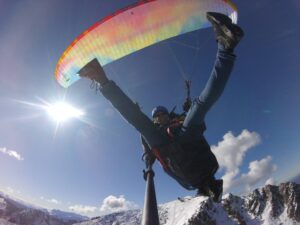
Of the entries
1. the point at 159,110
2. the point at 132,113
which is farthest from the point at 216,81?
the point at 159,110

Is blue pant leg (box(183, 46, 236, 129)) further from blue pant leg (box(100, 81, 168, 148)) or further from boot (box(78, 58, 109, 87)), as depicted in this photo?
boot (box(78, 58, 109, 87))

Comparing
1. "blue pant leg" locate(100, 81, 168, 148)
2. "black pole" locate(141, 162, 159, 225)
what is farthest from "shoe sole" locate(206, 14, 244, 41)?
→ "black pole" locate(141, 162, 159, 225)

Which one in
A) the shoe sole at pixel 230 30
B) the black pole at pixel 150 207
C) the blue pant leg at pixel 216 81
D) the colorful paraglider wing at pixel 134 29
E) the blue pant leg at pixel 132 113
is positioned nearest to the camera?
the black pole at pixel 150 207

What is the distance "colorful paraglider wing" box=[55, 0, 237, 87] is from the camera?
20.6 feet

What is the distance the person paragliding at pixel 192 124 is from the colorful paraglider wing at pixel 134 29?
2.00 meters

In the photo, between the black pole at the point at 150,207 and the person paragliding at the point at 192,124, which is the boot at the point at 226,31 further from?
the black pole at the point at 150,207

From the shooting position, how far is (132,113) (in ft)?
16.0

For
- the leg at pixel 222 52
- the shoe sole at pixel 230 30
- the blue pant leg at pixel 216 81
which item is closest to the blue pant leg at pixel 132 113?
the blue pant leg at pixel 216 81

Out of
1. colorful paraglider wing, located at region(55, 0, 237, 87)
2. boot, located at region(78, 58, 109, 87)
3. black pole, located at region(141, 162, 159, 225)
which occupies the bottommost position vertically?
black pole, located at region(141, 162, 159, 225)

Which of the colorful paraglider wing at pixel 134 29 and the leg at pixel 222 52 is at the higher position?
the colorful paraglider wing at pixel 134 29

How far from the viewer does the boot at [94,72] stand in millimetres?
4559

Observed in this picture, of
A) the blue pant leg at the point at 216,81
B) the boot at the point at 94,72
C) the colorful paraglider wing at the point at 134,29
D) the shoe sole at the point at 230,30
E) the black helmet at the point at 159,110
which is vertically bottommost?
the blue pant leg at the point at 216,81

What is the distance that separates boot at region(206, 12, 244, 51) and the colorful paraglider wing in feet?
8.06

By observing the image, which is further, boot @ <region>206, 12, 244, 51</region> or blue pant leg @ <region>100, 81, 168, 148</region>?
blue pant leg @ <region>100, 81, 168, 148</region>
